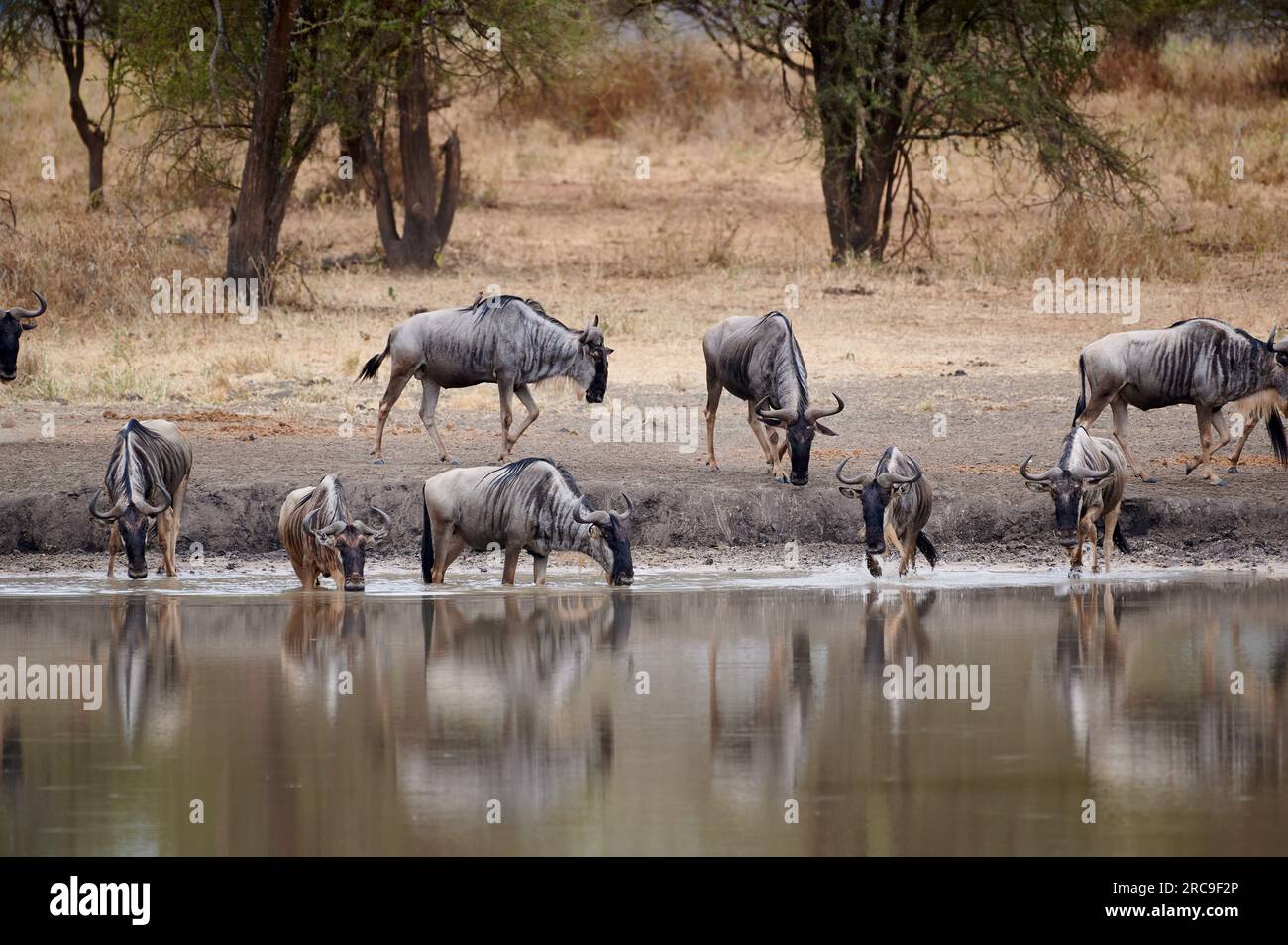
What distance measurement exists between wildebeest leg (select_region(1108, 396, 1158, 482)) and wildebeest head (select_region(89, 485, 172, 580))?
21.3ft

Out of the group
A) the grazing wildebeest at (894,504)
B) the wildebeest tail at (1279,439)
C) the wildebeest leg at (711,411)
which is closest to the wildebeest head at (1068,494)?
the grazing wildebeest at (894,504)

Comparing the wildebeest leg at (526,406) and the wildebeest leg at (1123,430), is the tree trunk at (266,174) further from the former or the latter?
the wildebeest leg at (1123,430)

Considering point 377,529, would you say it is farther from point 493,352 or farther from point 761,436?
point 761,436

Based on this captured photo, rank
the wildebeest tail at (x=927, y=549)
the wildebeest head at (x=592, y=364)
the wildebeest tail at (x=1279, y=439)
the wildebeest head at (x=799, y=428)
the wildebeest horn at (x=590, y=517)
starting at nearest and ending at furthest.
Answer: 1. the wildebeest horn at (x=590, y=517)
2. the wildebeest tail at (x=927, y=549)
3. the wildebeest head at (x=799, y=428)
4. the wildebeest tail at (x=1279, y=439)
5. the wildebeest head at (x=592, y=364)

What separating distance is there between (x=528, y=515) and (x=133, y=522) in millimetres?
2387

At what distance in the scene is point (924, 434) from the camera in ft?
52.0

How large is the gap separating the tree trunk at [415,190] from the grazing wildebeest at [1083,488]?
14.5 metres

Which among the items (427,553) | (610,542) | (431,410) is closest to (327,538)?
(427,553)

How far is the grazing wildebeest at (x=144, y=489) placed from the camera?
11852 mm

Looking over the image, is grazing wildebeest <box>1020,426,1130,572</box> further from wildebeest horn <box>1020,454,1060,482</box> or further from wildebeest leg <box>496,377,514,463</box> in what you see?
wildebeest leg <box>496,377,514,463</box>

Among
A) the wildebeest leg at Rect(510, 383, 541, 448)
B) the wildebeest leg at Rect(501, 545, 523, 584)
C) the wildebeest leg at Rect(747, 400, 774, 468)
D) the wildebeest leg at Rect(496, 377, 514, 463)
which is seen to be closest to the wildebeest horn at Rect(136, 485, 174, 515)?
the wildebeest leg at Rect(501, 545, 523, 584)
